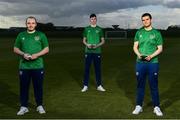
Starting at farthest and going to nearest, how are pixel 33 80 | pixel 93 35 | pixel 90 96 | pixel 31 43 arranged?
1. pixel 93 35
2. pixel 90 96
3. pixel 33 80
4. pixel 31 43

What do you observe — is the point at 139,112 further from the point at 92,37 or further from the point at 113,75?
the point at 113,75

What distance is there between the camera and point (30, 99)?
47.1 ft

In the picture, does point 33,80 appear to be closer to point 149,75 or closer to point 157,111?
point 149,75

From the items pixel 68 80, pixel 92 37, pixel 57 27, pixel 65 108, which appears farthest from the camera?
pixel 57 27

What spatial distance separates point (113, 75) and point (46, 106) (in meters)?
8.16

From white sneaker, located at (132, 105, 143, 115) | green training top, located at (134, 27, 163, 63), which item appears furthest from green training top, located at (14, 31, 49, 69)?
white sneaker, located at (132, 105, 143, 115)

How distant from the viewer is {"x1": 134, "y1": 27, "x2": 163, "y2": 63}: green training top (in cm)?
1157

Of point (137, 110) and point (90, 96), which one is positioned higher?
point (137, 110)

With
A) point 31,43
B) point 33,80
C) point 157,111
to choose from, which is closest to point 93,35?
point 33,80

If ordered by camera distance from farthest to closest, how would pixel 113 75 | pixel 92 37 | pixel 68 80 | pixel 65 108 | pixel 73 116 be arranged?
pixel 113 75
pixel 68 80
pixel 92 37
pixel 65 108
pixel 73 116

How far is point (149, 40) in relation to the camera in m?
11.6

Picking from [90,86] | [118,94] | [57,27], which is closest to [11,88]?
[90,86]

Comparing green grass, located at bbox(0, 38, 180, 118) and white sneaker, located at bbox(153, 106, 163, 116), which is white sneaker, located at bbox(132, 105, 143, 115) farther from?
white sneaker, located at bbox(153, 106, 163, 116)

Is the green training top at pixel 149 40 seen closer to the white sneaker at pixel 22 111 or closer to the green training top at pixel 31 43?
the green training top at pixel 31 43
